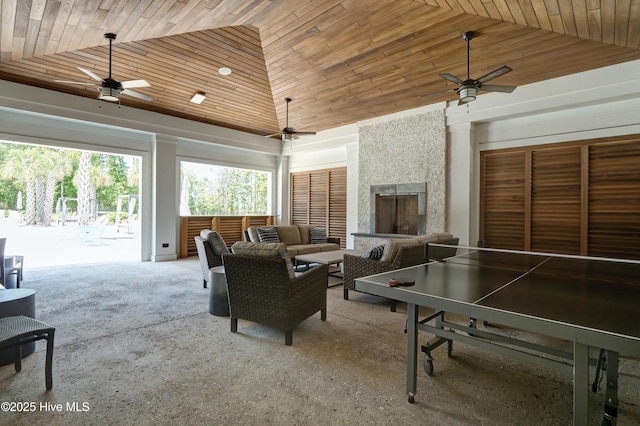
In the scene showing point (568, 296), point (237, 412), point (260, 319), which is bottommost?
point (237, 412)

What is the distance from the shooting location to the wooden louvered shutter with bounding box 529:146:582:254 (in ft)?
16.7

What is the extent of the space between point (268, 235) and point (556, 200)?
525 cm

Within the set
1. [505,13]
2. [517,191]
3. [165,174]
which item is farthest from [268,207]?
[505,13]

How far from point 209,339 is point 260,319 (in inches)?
20.6

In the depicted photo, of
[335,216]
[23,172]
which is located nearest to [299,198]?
[335,216]

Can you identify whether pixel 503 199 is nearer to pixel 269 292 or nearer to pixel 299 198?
pixel 269 292

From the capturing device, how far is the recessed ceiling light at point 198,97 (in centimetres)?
667

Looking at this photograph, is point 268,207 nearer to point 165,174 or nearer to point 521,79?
point 165,174

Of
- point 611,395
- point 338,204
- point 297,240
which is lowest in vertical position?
point 611,395

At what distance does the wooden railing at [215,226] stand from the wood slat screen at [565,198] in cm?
606

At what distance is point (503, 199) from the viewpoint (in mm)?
5828

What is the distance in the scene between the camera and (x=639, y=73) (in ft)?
14.3

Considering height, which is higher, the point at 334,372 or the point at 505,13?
the point at 505,13

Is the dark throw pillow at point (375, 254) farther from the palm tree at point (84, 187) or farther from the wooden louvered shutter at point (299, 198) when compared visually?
the palm tree at point (84, 187)
